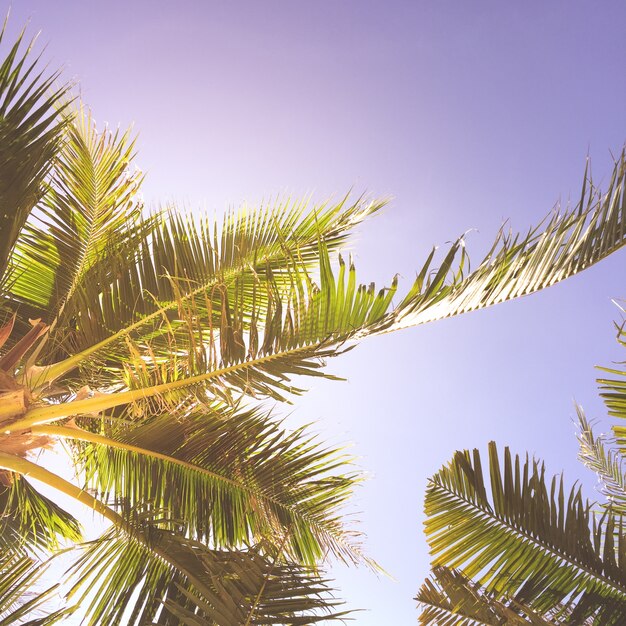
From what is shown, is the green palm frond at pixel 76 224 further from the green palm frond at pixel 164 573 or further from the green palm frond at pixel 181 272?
the green palm frond at pixel 164 573

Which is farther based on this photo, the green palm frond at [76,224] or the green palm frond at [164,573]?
the green palm frond at [76,224]

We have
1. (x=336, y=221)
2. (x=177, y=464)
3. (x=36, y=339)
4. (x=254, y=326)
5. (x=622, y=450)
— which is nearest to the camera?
(x=622, y=450)

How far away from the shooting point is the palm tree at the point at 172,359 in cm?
245

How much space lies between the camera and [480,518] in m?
3.19

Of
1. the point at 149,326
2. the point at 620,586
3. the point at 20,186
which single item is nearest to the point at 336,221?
the point at 149,326

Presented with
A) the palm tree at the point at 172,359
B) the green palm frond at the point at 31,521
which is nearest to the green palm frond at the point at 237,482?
the palm tree at the point at 172,359

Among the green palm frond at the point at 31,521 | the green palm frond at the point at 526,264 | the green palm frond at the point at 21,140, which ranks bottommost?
the green palm frond at the point at 31,521

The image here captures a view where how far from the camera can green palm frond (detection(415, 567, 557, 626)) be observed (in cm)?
270

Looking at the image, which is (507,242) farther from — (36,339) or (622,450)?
(36,339)

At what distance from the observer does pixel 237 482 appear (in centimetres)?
370

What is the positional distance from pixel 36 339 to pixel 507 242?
2527mm

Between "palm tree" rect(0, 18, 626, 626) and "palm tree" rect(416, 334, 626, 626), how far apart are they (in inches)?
29.9

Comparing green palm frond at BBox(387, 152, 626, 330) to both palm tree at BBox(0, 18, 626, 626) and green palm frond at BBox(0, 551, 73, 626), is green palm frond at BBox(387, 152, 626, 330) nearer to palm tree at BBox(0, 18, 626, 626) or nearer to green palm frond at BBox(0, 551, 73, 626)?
palm tree at BBox(0, 18, 626, 626)

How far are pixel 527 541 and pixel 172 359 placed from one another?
2.14 m
